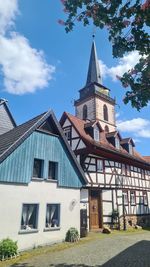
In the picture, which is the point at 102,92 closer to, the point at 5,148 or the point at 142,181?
the point at 142,181

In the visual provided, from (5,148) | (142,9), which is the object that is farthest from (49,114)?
(142,9)

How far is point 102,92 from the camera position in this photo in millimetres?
38438

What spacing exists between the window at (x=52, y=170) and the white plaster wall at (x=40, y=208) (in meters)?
0.52

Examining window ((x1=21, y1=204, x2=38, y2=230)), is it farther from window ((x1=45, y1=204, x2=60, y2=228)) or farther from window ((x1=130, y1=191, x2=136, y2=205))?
window ((x1=130, y1=191, x2=136, y2=205))

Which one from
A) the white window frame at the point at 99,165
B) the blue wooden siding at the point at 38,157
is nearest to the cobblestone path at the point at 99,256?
the blue wooden siding at the point at 38,157

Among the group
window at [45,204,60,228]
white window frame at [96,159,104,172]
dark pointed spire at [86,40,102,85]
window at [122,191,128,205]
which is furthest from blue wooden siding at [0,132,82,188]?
dark pointed spire at [86,40,102,85]

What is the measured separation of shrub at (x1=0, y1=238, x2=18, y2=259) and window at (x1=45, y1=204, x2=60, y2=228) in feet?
9.41

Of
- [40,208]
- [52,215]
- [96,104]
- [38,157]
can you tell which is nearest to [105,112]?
[96,104]

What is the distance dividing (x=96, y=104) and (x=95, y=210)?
19.6m

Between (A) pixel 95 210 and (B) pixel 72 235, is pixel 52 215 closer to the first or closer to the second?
(B) pixel 72 235

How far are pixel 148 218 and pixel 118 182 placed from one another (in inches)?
259

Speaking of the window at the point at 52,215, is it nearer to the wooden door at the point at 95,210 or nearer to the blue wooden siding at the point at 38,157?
the blue wooden siding at the point at 38,157

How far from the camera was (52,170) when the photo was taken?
15.0 metres

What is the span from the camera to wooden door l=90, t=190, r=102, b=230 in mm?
18672
